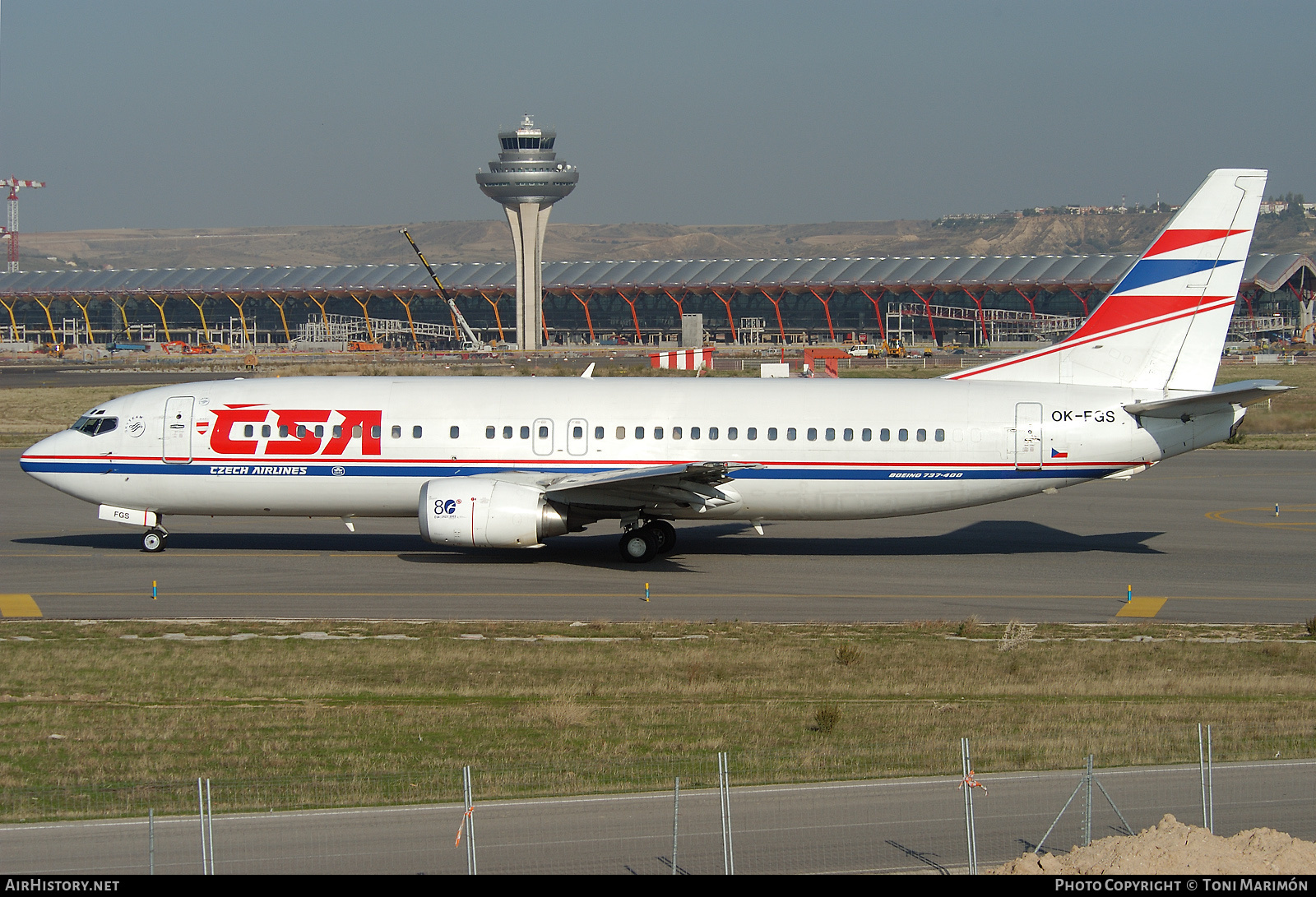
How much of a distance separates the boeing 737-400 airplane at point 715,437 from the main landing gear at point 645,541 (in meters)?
0.05

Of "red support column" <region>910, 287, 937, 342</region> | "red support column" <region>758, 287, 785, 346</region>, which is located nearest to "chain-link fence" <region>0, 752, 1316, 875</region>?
"red support column" <region>910, 287, 937, 342</region>

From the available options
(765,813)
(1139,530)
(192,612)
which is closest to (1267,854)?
(765,813)

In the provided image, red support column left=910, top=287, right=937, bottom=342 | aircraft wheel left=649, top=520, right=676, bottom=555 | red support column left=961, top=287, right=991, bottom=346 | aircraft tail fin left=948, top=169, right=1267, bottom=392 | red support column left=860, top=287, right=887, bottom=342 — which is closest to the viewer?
aircraft tail fin left=948, top=169, right=1267, bottom=392

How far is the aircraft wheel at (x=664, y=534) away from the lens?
3194cm

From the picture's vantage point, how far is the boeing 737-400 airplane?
31281 mm

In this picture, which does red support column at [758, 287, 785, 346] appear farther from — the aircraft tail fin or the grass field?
the grass field

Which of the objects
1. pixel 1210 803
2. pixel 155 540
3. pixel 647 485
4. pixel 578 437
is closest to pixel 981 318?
pixel 578 437

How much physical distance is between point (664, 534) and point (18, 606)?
14.8m

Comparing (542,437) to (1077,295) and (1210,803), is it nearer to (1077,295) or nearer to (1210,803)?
(1210,803)

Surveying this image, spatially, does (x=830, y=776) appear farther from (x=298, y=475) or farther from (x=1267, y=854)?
(x=298, y=475)

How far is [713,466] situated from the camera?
2886cm

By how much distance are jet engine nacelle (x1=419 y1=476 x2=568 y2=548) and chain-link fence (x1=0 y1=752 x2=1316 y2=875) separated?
14.6 meters

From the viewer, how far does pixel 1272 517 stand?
37938 millimetres
